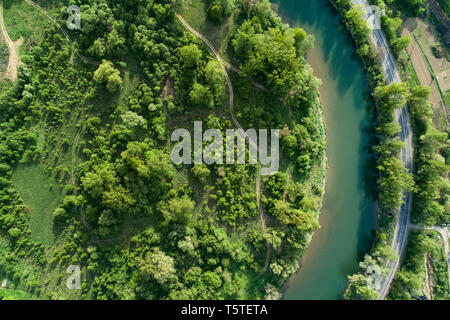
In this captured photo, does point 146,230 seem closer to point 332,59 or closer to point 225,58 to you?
point 225,58

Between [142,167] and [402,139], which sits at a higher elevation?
[402,139]

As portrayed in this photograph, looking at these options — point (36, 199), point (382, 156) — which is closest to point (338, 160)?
point (382, 156)

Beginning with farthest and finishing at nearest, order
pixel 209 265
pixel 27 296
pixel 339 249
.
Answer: pixel 339 249 < pixel 209 265 < pixel 27 296

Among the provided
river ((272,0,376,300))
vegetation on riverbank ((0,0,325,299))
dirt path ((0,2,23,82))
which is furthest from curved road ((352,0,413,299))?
dirt path ((0,2,23,82))

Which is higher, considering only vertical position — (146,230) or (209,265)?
(146,230)

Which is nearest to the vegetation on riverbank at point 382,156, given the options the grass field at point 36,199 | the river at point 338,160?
the river at point 338,160

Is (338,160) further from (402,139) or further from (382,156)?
(402,139)

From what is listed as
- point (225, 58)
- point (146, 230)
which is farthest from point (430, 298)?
point (225, 58)
